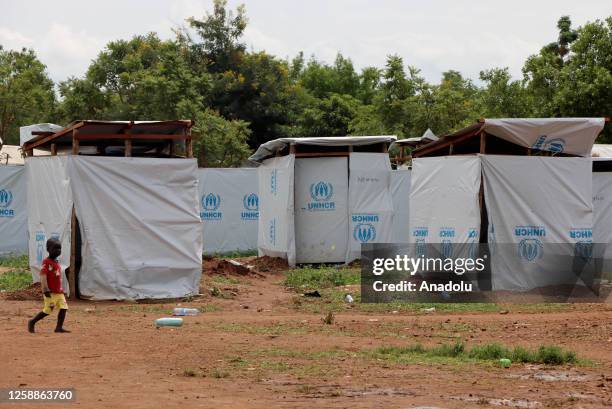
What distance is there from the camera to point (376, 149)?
21484 mm

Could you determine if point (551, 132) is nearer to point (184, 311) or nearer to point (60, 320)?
point (184, 311)

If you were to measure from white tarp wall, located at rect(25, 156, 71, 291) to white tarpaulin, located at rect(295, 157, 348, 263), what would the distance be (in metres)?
6.77

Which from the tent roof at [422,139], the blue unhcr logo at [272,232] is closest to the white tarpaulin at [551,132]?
the tent roof at [422,139]

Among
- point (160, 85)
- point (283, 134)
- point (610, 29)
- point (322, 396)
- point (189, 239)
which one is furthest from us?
point (283, 134)

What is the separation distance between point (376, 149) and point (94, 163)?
8413 mm

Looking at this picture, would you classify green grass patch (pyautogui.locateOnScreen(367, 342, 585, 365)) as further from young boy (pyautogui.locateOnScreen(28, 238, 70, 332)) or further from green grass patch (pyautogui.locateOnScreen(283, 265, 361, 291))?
green grass patch (pyautogui.locateOnScreen(283, 265, 361, 291))

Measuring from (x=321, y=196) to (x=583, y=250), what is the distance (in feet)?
20.9

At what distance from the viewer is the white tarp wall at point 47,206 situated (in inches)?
575

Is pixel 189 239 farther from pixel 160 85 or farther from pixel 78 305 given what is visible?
pixel 160 85

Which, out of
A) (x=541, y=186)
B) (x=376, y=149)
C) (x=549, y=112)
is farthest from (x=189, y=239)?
(x=549, y=112)

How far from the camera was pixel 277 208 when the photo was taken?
2133 cm

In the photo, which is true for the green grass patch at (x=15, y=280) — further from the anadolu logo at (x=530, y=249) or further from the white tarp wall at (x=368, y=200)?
the anadolu logo at (x=530, y=249)

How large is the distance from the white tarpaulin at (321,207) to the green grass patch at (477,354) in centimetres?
1091

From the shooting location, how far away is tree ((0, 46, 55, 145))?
3684cm
